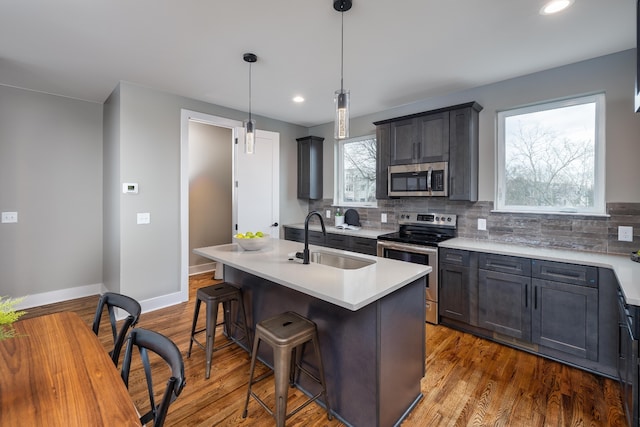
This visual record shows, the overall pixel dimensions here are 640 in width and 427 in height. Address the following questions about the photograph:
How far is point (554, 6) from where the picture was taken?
1965 mm

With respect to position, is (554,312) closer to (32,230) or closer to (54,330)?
(54,330)

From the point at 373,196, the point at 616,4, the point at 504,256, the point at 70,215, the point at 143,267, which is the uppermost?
the point at 616,4

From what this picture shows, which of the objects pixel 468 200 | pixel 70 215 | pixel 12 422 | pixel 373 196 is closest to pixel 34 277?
pixel 70 215

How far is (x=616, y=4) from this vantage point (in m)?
1.94

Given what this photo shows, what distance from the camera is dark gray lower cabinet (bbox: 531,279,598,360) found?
2275 millimetres

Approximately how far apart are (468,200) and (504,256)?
81 centimetres

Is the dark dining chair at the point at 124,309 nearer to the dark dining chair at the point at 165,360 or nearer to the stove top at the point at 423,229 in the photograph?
the dark dining chair at the point at 165,360

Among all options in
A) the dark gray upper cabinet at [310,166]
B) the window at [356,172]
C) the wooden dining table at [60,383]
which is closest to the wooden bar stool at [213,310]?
the wooden dining table at [60,383]

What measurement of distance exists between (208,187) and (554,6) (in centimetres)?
514

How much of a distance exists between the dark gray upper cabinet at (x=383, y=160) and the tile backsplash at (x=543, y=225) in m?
0.32

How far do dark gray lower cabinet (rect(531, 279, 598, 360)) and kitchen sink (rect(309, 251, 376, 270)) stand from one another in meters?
1.58

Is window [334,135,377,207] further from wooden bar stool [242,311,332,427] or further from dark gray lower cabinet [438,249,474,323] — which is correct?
wooden bar stool [242,311,332,427]

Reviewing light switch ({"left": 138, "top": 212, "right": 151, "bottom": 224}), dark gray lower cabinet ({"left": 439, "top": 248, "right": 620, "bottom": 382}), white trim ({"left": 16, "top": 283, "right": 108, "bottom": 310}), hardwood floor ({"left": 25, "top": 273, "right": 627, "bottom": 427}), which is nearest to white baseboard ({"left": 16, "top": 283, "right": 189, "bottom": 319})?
white trim ({"left": 16, "top": 283, "right": 108, "bottom": 310})

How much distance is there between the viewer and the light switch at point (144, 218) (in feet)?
11.3
